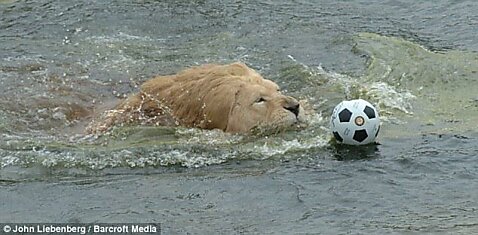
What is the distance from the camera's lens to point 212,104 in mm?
7977

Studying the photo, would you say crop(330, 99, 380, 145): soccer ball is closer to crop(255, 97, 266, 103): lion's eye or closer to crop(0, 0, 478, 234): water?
crop(0, 0, 478, 234): water

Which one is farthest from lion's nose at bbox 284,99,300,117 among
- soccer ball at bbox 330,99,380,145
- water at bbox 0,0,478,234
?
soccer ball at bbox 330,99,380,145

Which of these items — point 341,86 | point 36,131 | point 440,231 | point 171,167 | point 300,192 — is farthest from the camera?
point 341,86

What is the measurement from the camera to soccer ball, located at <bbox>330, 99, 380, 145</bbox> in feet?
24.7

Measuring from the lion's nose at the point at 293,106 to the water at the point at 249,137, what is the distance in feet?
0.60

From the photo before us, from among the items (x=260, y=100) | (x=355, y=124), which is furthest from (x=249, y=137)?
(x=355, y=124)

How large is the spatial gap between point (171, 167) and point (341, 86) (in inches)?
114

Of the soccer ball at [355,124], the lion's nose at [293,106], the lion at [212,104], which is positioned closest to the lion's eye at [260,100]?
the lion at [212,104]

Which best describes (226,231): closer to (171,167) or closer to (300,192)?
(300,192)

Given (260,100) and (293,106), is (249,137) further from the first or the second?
(293,106)

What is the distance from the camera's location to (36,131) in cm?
866

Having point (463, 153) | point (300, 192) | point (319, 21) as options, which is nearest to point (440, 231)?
point (300, 192)

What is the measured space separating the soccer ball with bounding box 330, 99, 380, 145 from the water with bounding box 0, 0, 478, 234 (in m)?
0.11

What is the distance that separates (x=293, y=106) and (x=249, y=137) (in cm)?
47
